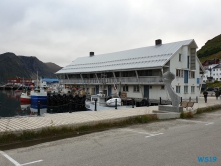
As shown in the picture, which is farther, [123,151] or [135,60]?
[135,60]

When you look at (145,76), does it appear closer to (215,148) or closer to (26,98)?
(26,98)

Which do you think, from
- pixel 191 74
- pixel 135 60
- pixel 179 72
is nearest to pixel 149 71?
pixel 135 60

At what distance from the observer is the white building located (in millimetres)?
35000

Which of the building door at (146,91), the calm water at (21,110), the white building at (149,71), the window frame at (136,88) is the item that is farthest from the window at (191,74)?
the calm water at (21,110)

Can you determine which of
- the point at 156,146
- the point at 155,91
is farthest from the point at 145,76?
the point at 156,146

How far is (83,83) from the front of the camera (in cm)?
4791

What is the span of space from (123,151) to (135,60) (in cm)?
3349

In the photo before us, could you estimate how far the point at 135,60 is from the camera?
39625 millimetres

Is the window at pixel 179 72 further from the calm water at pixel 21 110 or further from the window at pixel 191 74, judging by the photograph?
the calm water at pixel 21 110

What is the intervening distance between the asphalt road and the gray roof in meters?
25.2

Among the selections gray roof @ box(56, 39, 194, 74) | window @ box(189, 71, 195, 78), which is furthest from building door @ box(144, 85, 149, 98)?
window @ box(189, 71, 195, 78)

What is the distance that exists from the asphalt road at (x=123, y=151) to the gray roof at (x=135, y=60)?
993 inches

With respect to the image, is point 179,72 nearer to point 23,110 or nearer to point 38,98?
point 38,98

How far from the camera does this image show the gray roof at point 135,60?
35.4 metres
